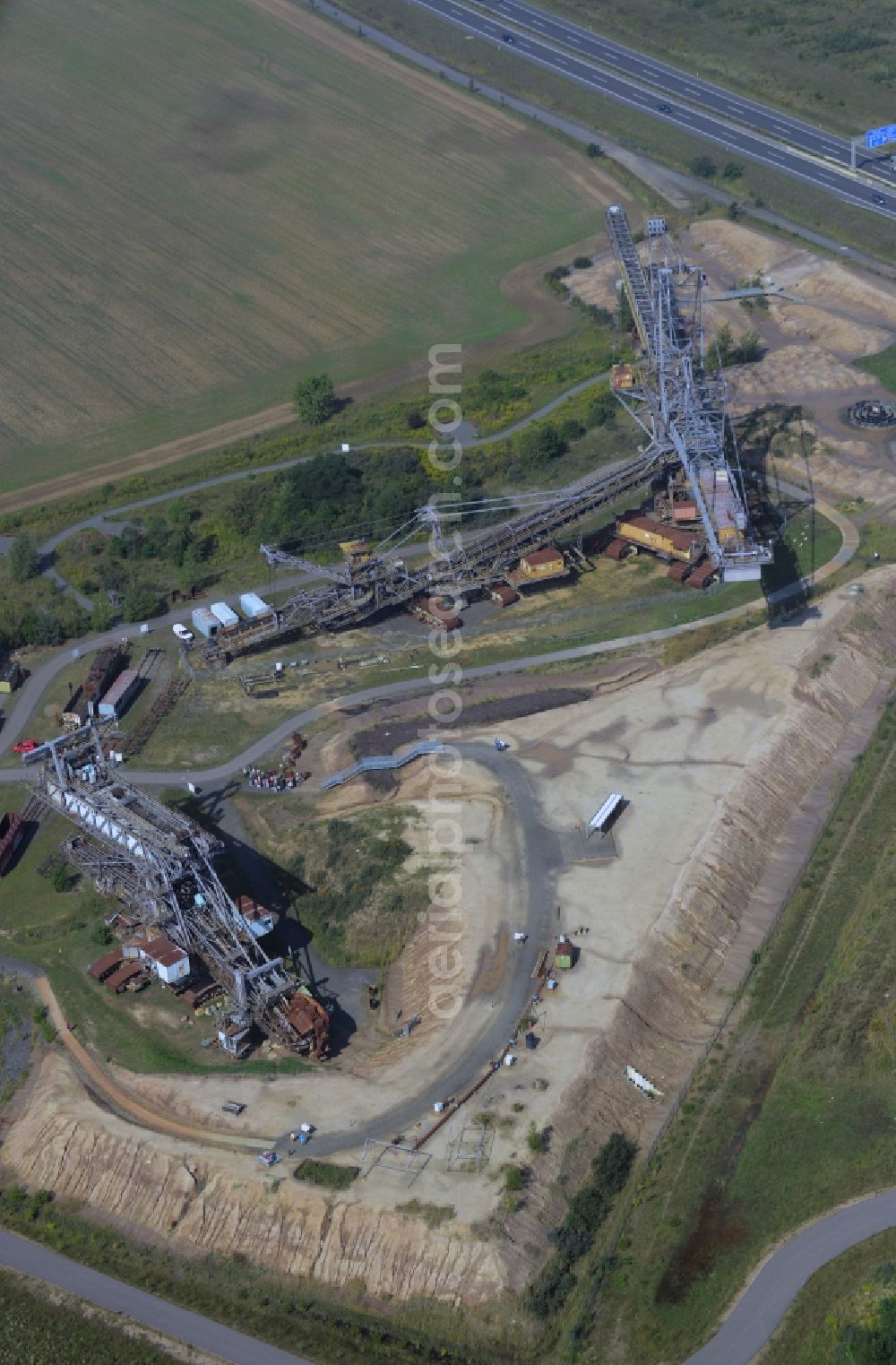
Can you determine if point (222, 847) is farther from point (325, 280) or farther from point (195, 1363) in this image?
point (325, 280)

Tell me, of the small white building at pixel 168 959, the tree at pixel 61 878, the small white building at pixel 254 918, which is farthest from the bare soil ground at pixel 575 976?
the tree at pixel 61 878

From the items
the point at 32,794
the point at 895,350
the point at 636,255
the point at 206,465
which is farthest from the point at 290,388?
the point at 32,794

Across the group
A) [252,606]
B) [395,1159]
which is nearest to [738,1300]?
[395,1159]

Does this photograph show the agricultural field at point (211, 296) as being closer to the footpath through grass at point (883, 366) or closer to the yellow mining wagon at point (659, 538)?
the footpath through grass at point (883, 366)

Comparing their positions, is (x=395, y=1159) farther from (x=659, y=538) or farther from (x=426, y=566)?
(x=659, y=538)

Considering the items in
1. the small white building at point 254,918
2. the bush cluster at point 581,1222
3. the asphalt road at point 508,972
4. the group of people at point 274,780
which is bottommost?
the group of people at point 274,780

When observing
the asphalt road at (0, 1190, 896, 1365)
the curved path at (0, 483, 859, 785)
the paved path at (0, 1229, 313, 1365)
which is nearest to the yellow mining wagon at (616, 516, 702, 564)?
the curved path at (0, 483, 859, 785)
